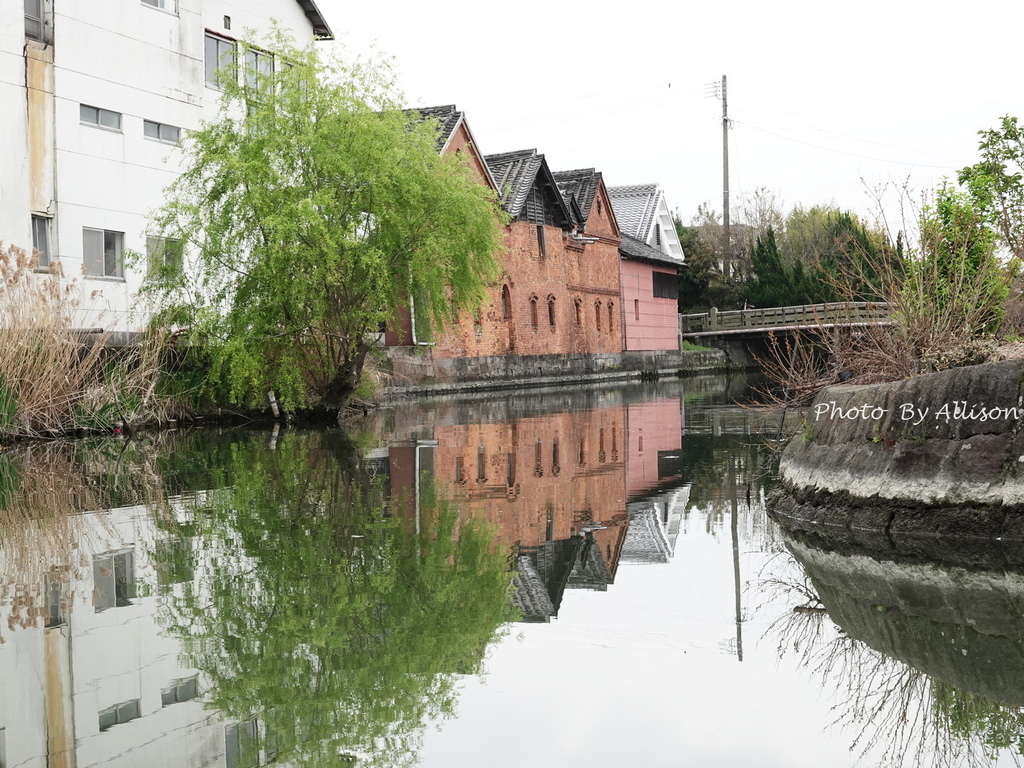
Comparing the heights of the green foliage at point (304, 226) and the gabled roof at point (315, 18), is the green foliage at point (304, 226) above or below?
below

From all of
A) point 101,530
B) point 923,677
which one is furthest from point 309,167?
point 923,677

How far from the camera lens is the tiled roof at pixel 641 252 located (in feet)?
176

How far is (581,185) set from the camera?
5034cm

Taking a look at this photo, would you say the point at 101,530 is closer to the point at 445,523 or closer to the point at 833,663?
the point at 445,523

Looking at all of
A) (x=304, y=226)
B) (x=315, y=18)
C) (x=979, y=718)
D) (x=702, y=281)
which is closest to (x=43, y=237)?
(x=304, y=226)

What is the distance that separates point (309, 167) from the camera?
22.7 meters

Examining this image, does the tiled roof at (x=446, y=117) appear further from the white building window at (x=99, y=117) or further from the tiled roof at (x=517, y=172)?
the white building window at (x=99, y=117)

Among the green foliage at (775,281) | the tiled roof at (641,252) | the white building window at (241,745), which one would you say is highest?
the tiled roof at (641,252)

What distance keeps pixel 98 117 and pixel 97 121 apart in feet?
0.33

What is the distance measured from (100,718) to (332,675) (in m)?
1.04

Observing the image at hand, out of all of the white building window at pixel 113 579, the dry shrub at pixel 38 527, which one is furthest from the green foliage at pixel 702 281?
the white building window at pixel 113 579

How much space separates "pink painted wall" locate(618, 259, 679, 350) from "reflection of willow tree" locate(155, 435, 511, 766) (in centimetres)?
4327

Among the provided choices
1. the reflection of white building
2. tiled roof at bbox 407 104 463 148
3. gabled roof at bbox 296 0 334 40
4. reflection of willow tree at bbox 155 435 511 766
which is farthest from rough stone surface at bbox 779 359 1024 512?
tiled roof at bbox 407 104 463 148

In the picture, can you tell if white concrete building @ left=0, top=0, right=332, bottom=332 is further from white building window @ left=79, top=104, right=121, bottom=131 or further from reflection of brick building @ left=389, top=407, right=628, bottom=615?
reflection of brick building @ left=389, top=407, right=628, bottom=615
